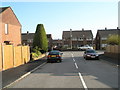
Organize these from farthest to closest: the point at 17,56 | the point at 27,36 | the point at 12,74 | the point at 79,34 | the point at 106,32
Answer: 1. the point at 27,36
2. the point at 79,34
3. the point at 106,32
4. the point at 17,56
5. the point at 12,74

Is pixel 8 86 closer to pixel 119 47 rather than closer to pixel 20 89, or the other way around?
pixel 20 89

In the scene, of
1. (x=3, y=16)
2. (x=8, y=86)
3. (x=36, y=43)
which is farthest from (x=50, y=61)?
(x=36, y=43)

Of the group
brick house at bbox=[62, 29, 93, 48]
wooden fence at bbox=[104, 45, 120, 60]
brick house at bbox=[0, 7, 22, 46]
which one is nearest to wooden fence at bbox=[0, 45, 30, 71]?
brick house at bbox=[0, 7, 22, 46]

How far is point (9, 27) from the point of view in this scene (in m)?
31.4

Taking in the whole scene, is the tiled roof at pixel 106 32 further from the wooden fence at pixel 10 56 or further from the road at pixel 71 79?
the road at pixel 71 79

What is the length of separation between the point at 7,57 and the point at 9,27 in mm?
17482

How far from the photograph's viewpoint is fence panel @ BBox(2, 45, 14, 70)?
14.3 meters

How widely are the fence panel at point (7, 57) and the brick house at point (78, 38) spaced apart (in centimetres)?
7186

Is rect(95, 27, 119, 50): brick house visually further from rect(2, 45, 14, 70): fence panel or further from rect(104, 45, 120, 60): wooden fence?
rect(2, 45, 14, 70): fence panel

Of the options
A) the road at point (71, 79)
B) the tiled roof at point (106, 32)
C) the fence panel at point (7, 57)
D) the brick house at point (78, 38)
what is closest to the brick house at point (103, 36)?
the tiled roof at point (106, 32)

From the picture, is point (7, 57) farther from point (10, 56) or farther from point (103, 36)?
point (103, 36)

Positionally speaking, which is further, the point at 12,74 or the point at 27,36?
the point at 27,36

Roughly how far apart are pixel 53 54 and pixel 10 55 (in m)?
7.78

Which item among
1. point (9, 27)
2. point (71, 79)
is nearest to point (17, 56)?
point (71, 79)
